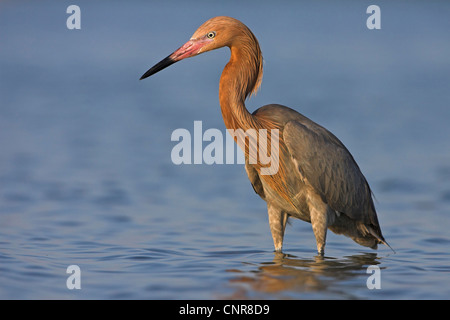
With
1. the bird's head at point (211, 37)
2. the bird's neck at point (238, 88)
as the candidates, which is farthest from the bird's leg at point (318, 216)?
the bird's head at point (211, 37)

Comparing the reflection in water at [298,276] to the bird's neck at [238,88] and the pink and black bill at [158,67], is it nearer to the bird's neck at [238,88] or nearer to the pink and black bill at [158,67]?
the bird's neck at [238,88]

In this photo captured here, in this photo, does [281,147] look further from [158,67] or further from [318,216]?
[158,67]

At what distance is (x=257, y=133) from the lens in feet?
29.2

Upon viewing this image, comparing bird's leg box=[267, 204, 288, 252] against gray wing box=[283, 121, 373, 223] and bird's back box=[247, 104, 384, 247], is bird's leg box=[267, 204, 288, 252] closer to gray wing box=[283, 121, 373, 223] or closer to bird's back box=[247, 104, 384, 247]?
bird's back box=[247, 104, 384, 247]

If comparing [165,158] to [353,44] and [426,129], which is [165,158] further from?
[353,44]

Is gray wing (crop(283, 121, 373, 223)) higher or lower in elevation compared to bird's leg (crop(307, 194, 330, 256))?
higher

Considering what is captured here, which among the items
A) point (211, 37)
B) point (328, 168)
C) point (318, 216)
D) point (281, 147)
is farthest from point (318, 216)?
point (211, 37)

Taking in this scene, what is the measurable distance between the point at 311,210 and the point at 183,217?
2.96 meters

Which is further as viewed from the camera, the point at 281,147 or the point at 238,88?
the point at 281,147

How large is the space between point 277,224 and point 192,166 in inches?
245

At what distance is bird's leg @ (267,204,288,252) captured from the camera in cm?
943

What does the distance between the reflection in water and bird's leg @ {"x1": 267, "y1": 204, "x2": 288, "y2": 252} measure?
0.15 meters

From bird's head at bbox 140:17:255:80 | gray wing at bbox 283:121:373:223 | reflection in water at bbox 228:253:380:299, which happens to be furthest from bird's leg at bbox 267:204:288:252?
bird's head at bbox 140:17:255:80

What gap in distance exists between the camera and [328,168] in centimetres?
917
